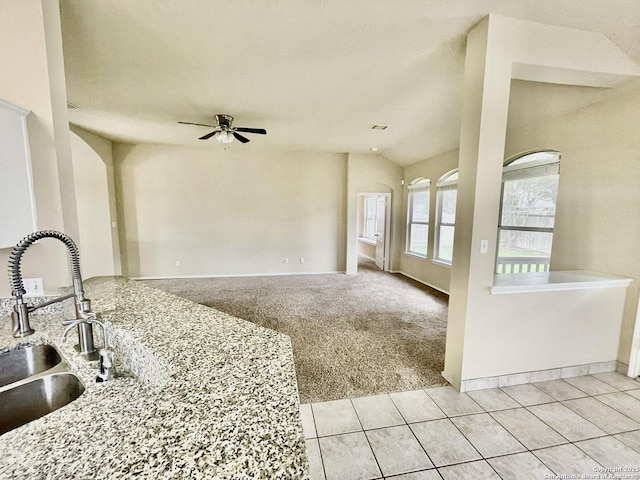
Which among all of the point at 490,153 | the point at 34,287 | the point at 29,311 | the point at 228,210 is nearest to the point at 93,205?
the point at 228,210

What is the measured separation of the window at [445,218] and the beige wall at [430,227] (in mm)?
88

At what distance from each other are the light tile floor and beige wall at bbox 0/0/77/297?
2.00 metres

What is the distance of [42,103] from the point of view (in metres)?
1.50

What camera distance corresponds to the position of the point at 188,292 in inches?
184

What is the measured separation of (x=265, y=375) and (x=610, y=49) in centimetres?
334

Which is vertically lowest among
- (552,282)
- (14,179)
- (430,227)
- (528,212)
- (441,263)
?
(441,263)

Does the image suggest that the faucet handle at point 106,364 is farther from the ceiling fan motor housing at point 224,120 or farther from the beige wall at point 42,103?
the ceiling fan motor housing at point 224,120

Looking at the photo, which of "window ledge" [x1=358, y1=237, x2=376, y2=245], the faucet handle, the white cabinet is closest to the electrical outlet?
the white cabinet

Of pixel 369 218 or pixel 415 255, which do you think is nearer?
pixel 415 255

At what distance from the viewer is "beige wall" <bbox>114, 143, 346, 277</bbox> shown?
17.7 ft

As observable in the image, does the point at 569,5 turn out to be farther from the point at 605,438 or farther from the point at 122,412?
the point at 122,412

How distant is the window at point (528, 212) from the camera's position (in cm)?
321

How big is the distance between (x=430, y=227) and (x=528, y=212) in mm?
1763

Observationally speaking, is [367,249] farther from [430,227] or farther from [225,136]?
[225,136]
